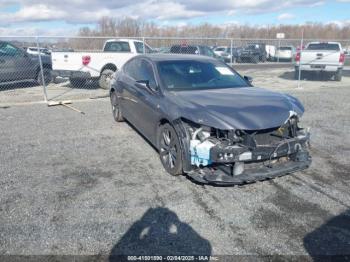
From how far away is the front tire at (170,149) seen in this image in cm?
412

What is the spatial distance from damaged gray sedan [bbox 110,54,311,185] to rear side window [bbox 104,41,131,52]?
Result: 7.37 meters

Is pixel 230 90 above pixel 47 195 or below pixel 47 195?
above

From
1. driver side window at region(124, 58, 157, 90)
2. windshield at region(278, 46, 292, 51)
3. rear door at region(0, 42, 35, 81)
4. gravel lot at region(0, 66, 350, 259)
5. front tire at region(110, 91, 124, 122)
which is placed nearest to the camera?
gravel lot at region(0, 66, 350, 259)

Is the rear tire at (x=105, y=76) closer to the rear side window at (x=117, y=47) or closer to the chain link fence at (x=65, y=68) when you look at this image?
the chain link fence at (x=65, y=68)

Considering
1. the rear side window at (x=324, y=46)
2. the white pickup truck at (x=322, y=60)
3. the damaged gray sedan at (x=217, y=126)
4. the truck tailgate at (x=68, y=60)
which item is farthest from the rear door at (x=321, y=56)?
the damaged gray sedan at (x=217, y=126)

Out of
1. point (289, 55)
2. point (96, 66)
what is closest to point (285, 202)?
point (96, 66)

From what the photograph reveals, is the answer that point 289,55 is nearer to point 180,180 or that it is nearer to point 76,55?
point 76,55

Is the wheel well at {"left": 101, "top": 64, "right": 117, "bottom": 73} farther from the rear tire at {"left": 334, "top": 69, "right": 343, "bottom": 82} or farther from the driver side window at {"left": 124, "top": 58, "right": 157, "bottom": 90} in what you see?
the rear tire at {"left": 334, "top": 69, "right": 343, "bottom": 82}

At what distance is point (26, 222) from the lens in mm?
3291

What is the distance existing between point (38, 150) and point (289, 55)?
1184 inches

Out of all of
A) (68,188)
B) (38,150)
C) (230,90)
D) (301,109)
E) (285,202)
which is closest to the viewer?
(285,202)

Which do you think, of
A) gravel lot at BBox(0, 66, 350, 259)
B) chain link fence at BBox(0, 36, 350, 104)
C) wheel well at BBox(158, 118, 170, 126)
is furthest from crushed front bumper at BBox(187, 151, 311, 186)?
chain link fence at BBox(0, 36, 350, 104)

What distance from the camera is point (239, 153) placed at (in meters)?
3.61

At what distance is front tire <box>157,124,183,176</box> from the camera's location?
4125 millimetres
